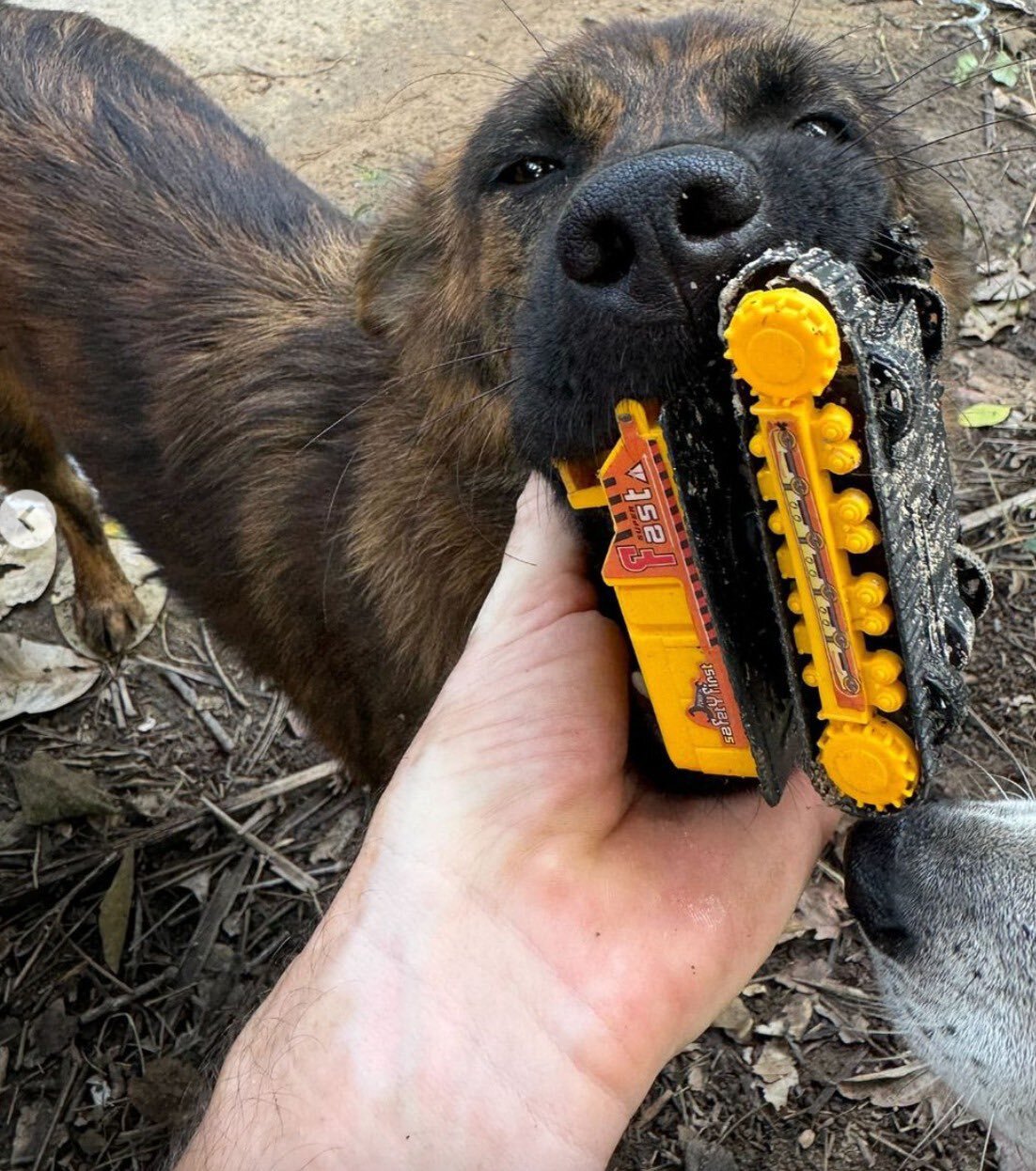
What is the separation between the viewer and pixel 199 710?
14.3 ft

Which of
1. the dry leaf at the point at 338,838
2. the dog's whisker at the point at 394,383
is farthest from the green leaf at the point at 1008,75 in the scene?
the dry leaf at the point at 338,838

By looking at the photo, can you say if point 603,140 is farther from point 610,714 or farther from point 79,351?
point 79,351

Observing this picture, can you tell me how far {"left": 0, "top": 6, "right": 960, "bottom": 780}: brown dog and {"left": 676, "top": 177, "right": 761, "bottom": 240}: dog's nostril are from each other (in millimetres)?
73

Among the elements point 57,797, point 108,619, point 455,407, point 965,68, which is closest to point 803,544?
point 455,407

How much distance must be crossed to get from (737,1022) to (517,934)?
1649mm

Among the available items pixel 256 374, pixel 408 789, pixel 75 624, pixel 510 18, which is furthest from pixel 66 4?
pixel 408 789

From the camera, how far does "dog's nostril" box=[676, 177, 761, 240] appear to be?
5.20ft

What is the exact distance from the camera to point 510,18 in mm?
6520

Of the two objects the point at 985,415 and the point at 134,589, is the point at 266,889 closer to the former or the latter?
the point at 134,589

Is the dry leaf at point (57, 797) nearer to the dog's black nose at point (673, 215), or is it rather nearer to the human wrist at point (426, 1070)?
the human wrist at point (426, 1070)

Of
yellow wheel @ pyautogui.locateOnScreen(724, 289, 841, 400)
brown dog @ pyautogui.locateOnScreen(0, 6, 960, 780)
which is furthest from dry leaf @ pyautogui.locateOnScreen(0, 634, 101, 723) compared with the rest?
yellow wheel @ pyautogui.locateOnScreen(724, 289, 841, 400)

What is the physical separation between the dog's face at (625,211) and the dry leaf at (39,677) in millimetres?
2255

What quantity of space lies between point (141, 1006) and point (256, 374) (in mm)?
2010

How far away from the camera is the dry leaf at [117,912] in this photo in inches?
146
